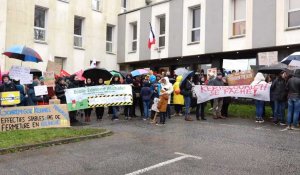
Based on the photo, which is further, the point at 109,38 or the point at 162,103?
the point at 109,38

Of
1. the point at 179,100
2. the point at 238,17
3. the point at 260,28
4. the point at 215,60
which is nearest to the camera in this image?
the point at 179,100

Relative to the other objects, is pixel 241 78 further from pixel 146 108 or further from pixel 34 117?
pixel 34 117

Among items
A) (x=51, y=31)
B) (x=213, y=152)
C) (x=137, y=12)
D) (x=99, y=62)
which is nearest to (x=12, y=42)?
(x=51, y=31)

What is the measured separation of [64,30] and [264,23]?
45.4 ft

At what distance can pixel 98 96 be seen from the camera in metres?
14.1

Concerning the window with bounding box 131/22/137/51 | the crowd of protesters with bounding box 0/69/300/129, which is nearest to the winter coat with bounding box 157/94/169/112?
the crowd of protesters with bounding box 0/69/300/129

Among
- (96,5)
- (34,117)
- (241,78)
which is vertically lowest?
(34,117)

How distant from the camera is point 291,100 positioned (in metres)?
12.1

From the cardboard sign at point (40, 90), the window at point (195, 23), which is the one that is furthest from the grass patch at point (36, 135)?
the window at point (195, 23)

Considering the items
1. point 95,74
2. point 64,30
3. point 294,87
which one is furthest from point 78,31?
point 294,87

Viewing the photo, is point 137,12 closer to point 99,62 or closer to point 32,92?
point 99,62

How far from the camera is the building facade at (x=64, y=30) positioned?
22906 millimetres

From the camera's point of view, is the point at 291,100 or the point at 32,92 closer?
the point at 291,100

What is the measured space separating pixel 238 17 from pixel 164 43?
246 inches
